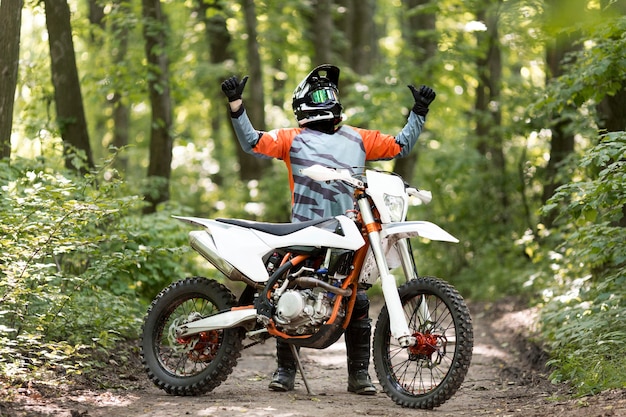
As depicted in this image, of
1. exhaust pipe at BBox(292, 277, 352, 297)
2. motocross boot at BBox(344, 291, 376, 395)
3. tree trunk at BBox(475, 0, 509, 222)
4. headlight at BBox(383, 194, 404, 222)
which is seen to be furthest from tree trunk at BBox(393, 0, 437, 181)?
exhaust pipe at BBox(292, 277, 352, 297)

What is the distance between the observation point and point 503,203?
1442 cm

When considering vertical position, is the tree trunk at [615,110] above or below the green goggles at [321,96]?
above

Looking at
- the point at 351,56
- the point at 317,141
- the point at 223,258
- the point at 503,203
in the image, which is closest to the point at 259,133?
the point at 317,141

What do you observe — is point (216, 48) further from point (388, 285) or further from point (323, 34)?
point (388, 285)

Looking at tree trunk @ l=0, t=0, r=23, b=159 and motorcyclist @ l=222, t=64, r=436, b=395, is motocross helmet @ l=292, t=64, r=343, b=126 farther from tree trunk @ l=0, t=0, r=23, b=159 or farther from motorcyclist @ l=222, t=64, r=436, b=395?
tree trunk @ l=0, t=0, r=23, b=159

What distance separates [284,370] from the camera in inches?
254

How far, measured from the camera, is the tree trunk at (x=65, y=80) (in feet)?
31.4

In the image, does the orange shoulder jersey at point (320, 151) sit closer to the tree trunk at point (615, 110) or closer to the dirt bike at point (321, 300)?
the dirt bike at point (321, 300)

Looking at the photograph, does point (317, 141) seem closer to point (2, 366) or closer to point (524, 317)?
point (2, 366)

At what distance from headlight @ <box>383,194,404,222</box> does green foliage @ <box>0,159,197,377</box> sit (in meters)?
1.96

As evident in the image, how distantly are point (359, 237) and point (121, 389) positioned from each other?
6.54 feet

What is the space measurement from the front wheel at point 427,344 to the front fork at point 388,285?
13 cm

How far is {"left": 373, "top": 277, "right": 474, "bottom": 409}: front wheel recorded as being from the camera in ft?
17.5

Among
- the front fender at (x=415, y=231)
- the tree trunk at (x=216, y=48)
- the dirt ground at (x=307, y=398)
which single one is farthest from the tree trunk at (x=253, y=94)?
the front fender at (x=415, y=231)
